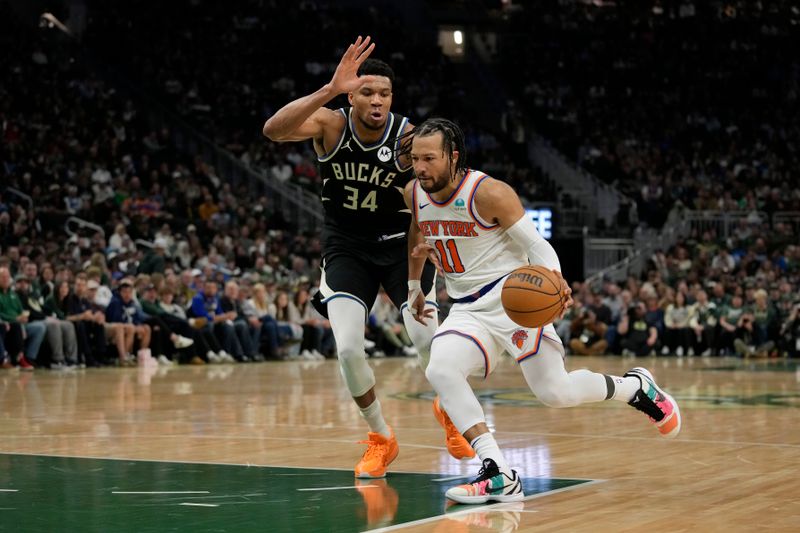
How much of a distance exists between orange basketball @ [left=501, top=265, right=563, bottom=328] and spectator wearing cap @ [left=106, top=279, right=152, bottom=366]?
1286 cm

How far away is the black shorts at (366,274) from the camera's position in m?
7.30

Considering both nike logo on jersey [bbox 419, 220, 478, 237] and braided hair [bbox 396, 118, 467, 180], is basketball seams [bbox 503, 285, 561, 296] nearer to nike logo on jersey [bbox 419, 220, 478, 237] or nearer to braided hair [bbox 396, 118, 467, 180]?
nike logo on jersey [bbox 419, 220, 478, 237]

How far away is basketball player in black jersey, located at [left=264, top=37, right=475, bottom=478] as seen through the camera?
7117 millimetres

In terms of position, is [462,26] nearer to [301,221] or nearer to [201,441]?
[301,221]

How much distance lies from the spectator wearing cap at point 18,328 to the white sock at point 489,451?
1171 cm

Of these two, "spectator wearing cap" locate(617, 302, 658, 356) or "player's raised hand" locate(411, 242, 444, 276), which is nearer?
"player's raised hand" locate(411, 242, 444, 276)

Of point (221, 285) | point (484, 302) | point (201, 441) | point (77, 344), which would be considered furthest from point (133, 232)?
point (484, 302)

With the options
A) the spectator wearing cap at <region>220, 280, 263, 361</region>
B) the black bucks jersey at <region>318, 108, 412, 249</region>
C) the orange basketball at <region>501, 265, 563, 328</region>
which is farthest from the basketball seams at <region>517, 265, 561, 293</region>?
the spectator wearing cap at <region>220, 280, 263, 361</region>

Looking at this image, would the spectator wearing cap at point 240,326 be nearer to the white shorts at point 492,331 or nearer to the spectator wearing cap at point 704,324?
the spectator wearing cap at point 704,324

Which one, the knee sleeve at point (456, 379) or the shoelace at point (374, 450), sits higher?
the knee sleeve at point (456, 379)

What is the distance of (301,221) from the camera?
28047mm

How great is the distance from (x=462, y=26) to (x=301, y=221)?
530 inches

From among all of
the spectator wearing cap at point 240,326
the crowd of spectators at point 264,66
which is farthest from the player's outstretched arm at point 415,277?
the crowd of spectators at point 264,66

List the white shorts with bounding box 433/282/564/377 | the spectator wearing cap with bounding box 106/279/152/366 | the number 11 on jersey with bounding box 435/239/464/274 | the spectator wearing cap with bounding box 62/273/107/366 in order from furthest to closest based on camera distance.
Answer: the spectator wearing cap with bounding box 106/279/152/366
the spectator wearing cap with bounding box 62/273/107/366
the number 11 on jersey with bounding box 435/239/464/274
the white shorts with bounding box 433/282/564/377
